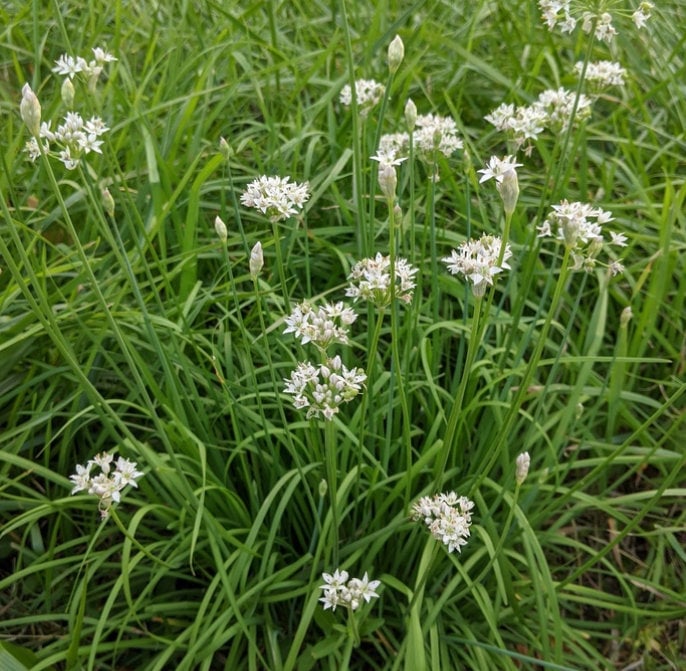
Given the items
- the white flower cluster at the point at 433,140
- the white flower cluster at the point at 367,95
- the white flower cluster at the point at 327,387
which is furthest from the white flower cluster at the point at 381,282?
the white flower cluster at the point at 367,95

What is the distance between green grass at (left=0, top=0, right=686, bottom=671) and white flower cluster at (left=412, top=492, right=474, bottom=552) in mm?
119

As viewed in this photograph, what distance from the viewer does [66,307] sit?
2.73 metres

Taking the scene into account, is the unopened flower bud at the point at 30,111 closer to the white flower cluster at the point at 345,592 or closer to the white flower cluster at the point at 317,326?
the white flower cluster at the point at 317,326

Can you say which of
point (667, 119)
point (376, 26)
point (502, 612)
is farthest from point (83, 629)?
point (667, 119)

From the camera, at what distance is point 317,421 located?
92.8 inches

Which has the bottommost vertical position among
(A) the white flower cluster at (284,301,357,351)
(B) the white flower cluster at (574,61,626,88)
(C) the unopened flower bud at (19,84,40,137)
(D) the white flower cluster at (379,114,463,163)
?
(A) the white flower cluster at (284,301,357,351)

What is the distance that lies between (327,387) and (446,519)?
1.36 feet

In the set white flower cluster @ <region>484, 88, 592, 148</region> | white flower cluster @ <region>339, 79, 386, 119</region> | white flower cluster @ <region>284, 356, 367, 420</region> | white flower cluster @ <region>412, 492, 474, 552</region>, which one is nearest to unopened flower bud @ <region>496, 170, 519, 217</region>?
white flower cluster @ <region>284, 356, 367, 420</region>

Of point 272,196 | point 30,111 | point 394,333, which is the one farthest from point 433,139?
point 30,111

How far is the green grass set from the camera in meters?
2.25

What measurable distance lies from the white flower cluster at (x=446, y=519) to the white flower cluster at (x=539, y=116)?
3.41 ft

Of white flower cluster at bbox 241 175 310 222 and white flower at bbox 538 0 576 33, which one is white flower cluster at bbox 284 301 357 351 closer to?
white flower cluster at bbox 241 175 310 222

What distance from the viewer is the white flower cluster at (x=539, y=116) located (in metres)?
2.45

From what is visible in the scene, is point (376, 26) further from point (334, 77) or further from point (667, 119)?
point (667, 119)
